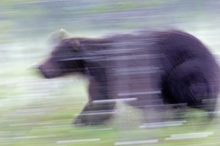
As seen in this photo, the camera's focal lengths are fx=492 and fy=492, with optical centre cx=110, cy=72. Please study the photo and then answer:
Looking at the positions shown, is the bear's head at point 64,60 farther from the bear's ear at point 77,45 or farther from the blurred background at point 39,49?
the blurred background at point 39,49

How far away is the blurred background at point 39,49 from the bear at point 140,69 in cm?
17

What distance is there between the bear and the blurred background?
6.7 inches

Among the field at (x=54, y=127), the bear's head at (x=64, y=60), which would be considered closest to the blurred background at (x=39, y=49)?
the field at (x=54, y=127)

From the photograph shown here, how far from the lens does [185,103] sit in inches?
157

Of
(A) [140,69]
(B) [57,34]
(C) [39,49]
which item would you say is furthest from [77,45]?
(A) [140,69]

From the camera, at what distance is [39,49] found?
2.95m

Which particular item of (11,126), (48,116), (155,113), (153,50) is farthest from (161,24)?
(11,126)

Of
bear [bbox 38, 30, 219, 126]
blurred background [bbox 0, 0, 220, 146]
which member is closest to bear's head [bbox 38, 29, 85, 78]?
bear [bbox 38, 30, 219, 126]

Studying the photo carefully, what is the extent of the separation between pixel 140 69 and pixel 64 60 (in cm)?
146

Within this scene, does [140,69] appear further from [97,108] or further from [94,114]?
[97,108]

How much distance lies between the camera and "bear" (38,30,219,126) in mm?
2988

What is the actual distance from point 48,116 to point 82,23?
61 centimetres

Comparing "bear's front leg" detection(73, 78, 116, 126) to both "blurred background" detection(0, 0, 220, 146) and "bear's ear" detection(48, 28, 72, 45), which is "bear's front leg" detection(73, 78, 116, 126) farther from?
"bear's ear" detection(48, 28, 72, 45)

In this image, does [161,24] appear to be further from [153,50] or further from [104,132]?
[104,132]
